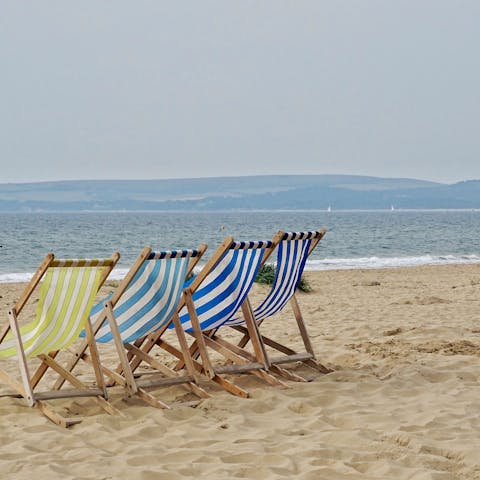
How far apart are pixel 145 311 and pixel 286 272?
103cm

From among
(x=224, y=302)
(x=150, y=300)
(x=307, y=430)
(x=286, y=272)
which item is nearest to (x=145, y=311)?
(x=150, y=300)

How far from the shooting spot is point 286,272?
5.67 m

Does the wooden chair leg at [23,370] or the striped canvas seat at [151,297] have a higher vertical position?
the striped canvas seat at [151,297]

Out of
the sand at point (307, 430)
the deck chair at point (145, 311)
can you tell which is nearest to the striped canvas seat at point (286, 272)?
the sand at point (307, 430)

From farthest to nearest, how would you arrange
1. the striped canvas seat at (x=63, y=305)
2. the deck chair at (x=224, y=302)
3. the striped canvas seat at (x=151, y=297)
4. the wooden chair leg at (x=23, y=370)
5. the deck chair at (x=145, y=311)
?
the deck chair at (x=224, y=302)
the striped canvas seat at (x=151, y=297)
the deck chair at (x=145, y=311)
the striped canvas seat at (x=63, y=305)
the wooden chair leg at (x=23, y=370)

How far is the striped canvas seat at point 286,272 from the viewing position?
5613 millimetres

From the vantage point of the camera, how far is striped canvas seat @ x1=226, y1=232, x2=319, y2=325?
561cm

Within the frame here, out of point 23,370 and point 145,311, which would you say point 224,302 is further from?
point 23,370

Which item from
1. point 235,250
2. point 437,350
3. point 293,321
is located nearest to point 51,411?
point 235,250

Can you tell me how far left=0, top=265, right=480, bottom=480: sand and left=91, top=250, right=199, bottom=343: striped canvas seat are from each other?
0.42m

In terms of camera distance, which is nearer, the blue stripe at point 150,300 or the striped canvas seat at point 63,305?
the striped canvas seat at point 63,305

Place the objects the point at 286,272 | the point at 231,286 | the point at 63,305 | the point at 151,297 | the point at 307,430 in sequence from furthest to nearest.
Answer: the point at 286,272
the point at 231,286
the point at 151,297
the point at 63,305
the point at 307,430

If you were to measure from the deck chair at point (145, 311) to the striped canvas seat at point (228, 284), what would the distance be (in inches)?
8.4

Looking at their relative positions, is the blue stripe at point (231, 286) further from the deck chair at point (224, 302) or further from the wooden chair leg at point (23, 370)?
the wooden chair leg at point (23, 370)
